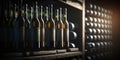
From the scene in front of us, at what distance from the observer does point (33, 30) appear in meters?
2.48

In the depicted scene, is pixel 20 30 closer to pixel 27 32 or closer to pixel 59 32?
pixel 27 32

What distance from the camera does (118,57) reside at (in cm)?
632

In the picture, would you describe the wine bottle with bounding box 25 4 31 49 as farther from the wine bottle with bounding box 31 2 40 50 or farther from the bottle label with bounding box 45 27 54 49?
the bottle label with bounding box 45 27 54 49


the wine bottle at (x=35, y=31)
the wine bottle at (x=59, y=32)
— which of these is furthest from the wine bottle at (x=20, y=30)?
the wine bottle at (x=59, y=32)

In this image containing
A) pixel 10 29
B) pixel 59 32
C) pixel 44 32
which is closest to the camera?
pixel 10 29

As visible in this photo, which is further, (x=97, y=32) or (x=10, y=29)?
(x=97, y=32)

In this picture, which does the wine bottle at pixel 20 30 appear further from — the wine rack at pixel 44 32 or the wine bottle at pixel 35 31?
the wine bottle at pixel 35 31

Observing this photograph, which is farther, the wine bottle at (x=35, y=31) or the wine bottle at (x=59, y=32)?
the wine bottle at (x=59, y=32)

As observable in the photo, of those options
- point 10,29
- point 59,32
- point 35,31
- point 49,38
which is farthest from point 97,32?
point 10,29

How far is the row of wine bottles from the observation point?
2.22 meters

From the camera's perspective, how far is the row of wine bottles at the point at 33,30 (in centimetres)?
222

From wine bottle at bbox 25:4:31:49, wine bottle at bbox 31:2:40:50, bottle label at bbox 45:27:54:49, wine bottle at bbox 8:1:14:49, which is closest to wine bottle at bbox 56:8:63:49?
bottle label at bbox 45:27:54:49

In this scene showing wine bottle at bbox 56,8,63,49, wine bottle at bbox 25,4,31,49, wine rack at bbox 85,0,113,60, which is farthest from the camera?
wine rack at bbox 85,0,113,60

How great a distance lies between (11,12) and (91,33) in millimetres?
2223
